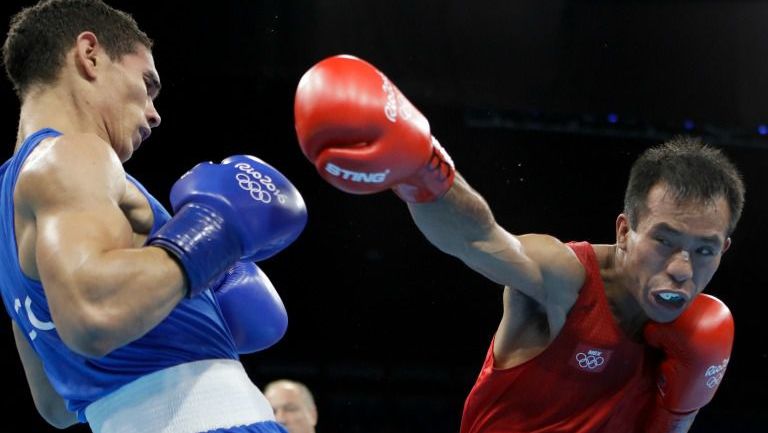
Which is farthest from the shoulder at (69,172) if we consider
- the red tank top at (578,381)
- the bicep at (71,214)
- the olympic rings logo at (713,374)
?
the olympic rings logo at (713,374)

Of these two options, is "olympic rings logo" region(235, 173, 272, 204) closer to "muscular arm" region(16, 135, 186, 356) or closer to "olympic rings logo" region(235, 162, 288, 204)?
"olympic rings logo" region(235, 162, 288, 204)

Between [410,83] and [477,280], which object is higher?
[410,83]

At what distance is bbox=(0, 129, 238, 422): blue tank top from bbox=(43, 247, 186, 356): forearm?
0.21 meters

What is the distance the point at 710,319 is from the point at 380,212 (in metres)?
5.57

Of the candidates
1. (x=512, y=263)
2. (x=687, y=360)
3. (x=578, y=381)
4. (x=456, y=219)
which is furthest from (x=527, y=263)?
(x=687, y=360)

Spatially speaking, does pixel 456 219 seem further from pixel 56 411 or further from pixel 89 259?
pixel 56 411

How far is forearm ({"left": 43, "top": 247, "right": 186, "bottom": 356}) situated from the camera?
1.47 meters

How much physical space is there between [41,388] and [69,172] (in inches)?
30.9

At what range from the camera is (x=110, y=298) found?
1.49m

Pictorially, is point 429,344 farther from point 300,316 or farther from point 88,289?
point 88,289

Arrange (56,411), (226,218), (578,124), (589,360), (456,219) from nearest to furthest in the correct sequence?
(226,218) < (456,219) < (56,411) < (589,360) < (578,124)

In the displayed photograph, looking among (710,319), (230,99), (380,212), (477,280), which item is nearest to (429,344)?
(477,280)

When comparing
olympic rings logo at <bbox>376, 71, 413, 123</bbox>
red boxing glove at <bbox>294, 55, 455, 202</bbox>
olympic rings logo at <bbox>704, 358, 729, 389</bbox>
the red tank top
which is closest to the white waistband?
red boxing glove at <bbox>294, 55, 455, 202</bbox>

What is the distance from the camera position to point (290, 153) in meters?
7.62
